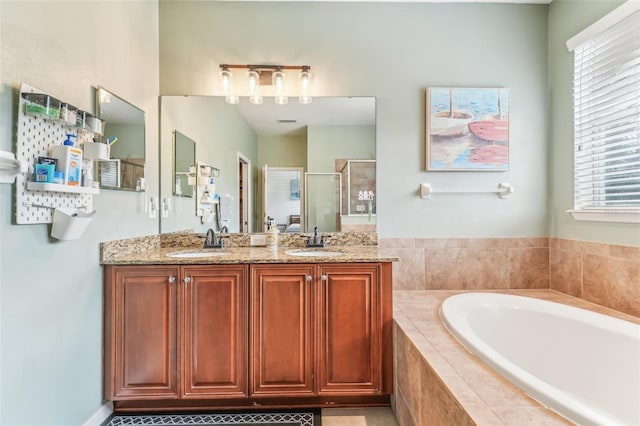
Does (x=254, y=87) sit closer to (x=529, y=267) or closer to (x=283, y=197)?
(x=283, y=197)

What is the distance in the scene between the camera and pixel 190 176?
Result: 8.30 feet

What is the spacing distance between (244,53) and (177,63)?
1.68 feet

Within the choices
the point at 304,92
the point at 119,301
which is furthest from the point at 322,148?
the point at 119,301

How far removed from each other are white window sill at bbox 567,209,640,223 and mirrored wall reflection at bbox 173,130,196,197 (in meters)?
2.76

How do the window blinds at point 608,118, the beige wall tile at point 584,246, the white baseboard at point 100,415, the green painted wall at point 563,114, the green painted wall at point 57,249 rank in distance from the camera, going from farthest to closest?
1. the green painted wall at point 563,114
2. the beige wall tile at point 584,246
3. the window blinds at point 608,118
4. the white baseboard at point 100,415
5. the green painted wall at point 57,249

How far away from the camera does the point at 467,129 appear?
2.47 meters

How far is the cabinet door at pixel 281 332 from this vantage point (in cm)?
191

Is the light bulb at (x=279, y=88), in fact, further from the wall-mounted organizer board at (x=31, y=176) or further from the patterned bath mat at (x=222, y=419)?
the patterned bath mat at (x=222, y=419)

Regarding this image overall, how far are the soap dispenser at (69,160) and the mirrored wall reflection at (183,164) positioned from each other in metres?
0.96

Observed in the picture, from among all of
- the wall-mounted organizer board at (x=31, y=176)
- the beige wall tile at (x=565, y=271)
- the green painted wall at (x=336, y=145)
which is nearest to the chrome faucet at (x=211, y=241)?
the green painted wall at (x=336, y=145)

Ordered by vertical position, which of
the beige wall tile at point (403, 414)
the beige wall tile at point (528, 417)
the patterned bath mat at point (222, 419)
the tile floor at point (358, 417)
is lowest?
the patterned bath mat at point (222, 419)

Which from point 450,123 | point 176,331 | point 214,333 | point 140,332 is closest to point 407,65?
point 450,123

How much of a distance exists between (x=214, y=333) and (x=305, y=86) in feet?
5.94

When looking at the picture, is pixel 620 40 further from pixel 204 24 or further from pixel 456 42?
pixel 204 24
